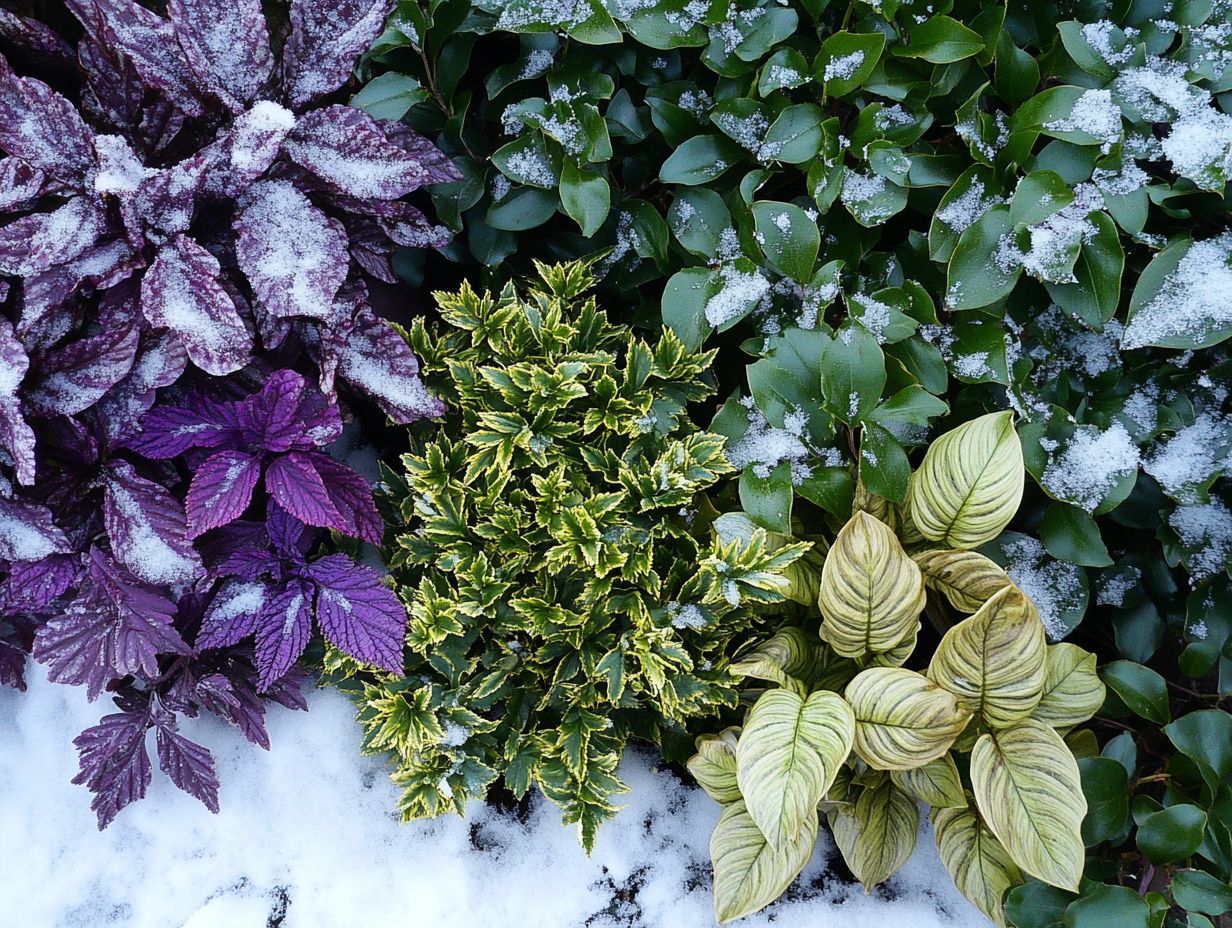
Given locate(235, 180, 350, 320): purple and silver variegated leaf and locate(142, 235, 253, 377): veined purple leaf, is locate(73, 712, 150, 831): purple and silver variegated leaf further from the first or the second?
locate(235, 180, 350, 320): purple and silver variegated leaf

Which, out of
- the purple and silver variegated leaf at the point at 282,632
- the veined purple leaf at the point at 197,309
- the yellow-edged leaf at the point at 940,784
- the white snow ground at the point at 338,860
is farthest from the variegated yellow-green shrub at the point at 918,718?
the veined purple leaf at the point at 197,309

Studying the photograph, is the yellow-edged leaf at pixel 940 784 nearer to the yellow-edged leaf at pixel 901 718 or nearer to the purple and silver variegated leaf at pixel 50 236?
the yellow-edged leaf at pixel 901 718

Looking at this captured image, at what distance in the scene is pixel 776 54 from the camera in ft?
4.66

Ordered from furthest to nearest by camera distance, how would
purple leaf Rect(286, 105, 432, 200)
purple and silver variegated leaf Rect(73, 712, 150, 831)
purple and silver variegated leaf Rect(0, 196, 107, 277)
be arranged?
1. purple and silver variegated leaf Rect(73, 712, 150, 831)
2. purple leaf Rect(286, 105, 432, 200)
3. purple and silver variegated leaf Rect(0, 196, 107, 277)

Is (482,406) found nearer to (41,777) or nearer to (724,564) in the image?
(724,564)

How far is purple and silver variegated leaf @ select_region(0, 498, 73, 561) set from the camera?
1.35m

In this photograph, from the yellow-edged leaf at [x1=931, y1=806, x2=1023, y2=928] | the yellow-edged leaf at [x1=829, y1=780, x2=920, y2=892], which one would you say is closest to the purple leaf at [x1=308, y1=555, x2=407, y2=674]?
the yellow-edged leaf at [x1=829, y1=780, x2=920, y2=892]

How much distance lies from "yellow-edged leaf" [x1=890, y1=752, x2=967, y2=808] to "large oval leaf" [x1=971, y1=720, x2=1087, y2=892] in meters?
0.10

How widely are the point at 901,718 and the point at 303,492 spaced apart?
928mm

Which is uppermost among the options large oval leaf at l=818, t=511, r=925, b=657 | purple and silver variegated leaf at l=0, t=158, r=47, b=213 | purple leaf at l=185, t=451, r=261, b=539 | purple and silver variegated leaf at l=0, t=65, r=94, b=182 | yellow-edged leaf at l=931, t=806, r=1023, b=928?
purple and silver variegated leaf at l=0, t=65, r=94, b=182

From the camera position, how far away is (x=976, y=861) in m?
1.41

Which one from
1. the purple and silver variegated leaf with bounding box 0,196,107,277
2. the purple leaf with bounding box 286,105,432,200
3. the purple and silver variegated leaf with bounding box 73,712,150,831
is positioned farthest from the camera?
the purple and silver variegated leaf with bounding box 73,712,150,831

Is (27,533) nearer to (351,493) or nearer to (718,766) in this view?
(351,493)

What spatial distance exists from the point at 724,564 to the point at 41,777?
134cm
